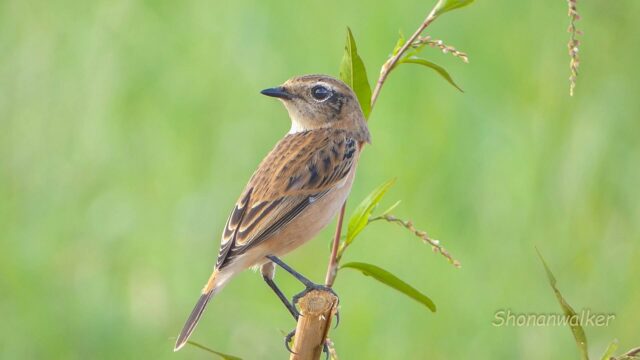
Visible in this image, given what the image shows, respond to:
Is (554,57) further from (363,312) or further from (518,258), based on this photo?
(363,312)

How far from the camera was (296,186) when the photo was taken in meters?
5.19

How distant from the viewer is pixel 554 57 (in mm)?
9523

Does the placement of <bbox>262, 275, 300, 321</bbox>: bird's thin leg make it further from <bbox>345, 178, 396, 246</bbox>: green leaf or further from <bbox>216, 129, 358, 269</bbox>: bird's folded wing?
<bbox>345, 178, 396, 246</bbox>: green leaf

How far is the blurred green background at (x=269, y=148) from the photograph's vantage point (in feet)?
27.1

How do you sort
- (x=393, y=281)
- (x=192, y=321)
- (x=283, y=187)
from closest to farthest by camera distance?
(x=393, y=281)
(x=192, y=321)
(x=283, y=187)

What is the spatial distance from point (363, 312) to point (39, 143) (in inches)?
→ 126

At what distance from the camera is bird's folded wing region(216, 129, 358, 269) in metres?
4.94

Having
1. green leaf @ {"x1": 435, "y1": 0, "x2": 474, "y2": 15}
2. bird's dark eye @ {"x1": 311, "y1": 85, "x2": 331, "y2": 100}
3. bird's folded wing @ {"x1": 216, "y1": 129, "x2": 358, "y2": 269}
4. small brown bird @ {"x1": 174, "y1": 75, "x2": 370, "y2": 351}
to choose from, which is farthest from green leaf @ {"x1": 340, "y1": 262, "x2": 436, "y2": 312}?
bird's dark eye @ {"x1": 311, "y1": 85, "x2": 331, "y2": 100}

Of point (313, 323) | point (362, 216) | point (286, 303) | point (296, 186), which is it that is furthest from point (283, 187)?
point (313, 323)

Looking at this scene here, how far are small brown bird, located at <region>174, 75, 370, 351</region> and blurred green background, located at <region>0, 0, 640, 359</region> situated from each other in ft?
8.71

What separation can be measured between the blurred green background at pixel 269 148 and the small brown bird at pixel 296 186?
265 centimetres

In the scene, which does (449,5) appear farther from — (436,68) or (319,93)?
(319,93)

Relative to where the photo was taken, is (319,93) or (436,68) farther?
(319,93)

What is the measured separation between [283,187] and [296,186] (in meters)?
0.08
